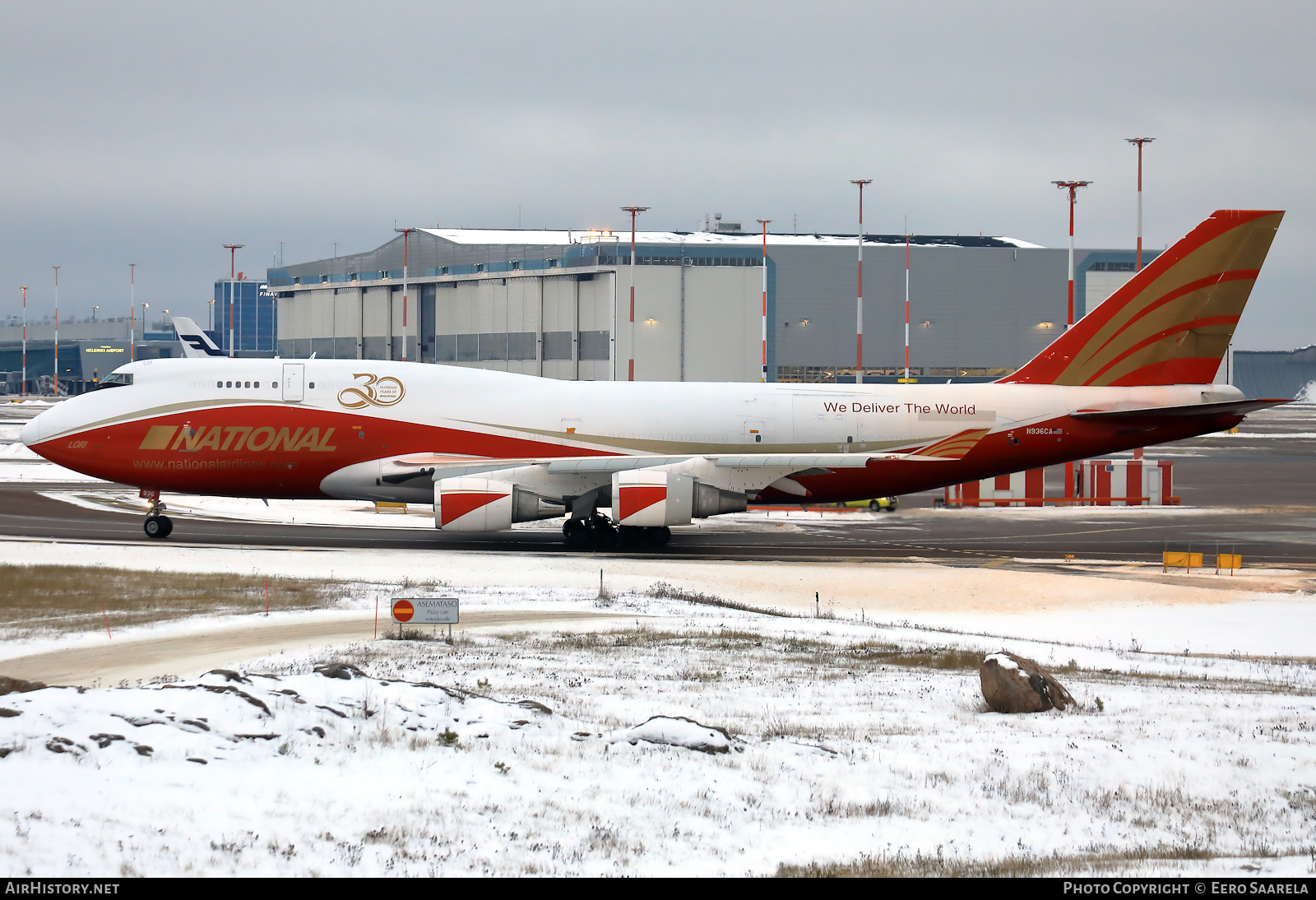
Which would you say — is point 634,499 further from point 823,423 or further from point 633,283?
point 633,283

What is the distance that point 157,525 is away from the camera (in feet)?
110

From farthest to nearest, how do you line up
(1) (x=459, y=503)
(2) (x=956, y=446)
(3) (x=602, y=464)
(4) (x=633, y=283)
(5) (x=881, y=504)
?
(4) (x=633, y=283)
(5) (x=881, y=504)
(2) (x=956, y=446)
(3) (x=602, y=464)
(1) (x=459, y=503)

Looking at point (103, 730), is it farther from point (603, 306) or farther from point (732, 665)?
point (603, 306)

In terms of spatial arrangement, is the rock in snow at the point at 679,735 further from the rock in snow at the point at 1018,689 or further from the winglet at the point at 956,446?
the winglet at the point at 956,446

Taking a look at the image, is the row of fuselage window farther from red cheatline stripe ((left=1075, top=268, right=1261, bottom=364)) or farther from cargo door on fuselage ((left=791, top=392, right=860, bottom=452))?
red cheatline stripe ((left=1075, top=268, right=1261, bottom=364))

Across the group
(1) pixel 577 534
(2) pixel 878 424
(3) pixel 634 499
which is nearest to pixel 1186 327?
(2) pixel 878 424

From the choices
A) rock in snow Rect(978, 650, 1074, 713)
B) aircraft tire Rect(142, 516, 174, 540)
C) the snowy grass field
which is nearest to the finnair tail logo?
aircraft tire Rect(142, 516, 174, 540)

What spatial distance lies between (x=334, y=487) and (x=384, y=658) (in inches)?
681

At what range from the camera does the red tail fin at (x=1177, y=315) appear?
34.6 meters

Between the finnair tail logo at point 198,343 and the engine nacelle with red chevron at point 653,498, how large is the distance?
80337mm

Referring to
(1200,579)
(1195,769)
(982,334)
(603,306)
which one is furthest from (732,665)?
(982,334)

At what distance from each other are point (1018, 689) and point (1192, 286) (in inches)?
1015

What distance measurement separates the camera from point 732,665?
1703 centimetres

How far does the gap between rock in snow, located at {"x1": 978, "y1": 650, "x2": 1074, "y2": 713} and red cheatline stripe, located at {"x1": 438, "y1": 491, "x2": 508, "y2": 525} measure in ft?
61.7
